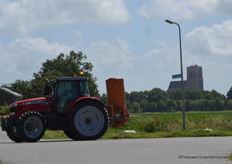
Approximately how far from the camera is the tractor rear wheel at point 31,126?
56.6ft

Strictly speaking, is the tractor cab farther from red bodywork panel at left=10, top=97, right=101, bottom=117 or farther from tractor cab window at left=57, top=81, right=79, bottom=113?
red bodywork panel at left=10, top=97, right=101, bottom=117

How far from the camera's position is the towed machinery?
17562 millimetres

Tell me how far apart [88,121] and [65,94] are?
144 centimetres

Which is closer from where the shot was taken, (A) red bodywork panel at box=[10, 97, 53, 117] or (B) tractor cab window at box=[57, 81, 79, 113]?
(A) red bodywork panel at box=[10, 97, 53, 117]

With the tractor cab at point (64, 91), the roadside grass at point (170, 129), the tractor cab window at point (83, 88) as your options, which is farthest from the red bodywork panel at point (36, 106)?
the roadside grass at point (170, 129)

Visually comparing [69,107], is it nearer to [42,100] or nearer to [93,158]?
[42,100]

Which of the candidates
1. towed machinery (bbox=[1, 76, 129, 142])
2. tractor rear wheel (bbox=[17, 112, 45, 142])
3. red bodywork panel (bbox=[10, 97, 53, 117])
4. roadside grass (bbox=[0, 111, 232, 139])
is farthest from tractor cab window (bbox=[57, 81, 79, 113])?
roadside grass (bbox=[0, 111, 232, 139])

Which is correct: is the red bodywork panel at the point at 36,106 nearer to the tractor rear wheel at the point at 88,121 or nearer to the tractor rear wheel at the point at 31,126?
the tractor rear wheel at the point at 88,121

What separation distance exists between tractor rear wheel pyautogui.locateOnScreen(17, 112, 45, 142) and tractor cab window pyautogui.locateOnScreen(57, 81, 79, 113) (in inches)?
41.2

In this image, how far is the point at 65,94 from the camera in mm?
18422

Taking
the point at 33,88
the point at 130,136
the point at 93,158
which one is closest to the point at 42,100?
the point at 130,136

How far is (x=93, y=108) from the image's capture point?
1839cm

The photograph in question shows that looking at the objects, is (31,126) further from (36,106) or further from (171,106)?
(171,106)

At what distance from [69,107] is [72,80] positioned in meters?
1.20
